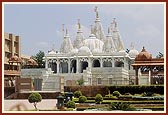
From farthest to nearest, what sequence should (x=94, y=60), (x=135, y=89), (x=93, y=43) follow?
(x=93, y=43) < (x=94, y=60) < (x=135, y=89)

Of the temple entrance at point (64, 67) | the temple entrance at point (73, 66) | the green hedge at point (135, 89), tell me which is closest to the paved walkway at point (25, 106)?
the green hedge at point (135, 89)

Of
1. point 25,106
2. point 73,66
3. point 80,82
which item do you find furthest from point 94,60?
point 25,106

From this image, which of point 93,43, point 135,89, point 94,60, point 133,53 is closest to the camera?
point 135,89

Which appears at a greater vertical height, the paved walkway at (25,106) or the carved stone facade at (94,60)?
the carved stone facade at (94,60)

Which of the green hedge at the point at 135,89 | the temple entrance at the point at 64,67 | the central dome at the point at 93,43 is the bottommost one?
the green hedge at the point at 135,89

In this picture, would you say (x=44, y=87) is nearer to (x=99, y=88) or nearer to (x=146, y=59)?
(x=99, y=88)

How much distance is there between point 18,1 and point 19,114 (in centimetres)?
393

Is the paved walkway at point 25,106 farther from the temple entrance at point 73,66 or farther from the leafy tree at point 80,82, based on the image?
the temple entrance at point 73,66

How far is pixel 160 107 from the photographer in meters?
20.2

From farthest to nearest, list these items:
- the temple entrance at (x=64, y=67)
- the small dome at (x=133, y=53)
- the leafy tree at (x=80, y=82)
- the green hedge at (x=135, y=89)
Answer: the small dome at (x=133, y=53)
the temple entrance at (x=64, y=67)
the leafy tree at (x=80, y=82)
the green hedge at (x=135, y=89)

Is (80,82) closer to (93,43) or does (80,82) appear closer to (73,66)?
(73,66)

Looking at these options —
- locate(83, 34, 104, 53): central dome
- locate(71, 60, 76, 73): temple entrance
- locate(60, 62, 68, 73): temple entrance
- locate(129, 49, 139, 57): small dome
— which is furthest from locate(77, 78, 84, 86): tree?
locate(129, 49, 139, 57): small dome

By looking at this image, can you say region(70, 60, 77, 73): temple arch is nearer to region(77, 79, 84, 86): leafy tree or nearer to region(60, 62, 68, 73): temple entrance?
region(60, 62, 68, 73): temple entrance

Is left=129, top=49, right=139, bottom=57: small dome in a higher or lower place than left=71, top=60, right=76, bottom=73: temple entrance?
higher
